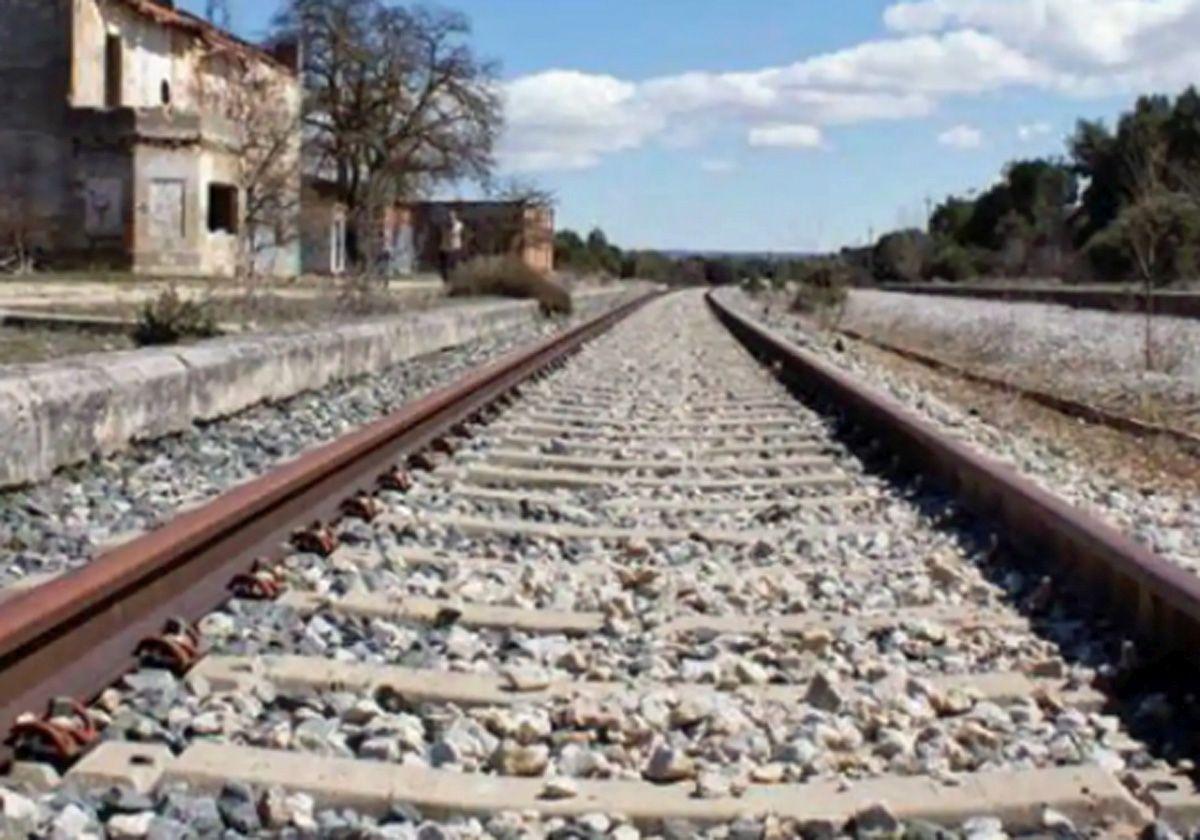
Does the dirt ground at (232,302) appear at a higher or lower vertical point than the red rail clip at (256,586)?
lower

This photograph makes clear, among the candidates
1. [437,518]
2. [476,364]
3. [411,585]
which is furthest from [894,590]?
[476,364]

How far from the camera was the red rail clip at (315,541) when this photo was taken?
6023 mm

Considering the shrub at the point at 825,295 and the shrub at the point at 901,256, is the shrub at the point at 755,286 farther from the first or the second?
the shrub at the point at 901,256

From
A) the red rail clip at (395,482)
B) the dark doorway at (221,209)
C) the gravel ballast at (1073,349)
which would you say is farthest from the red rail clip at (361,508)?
the dark doorway at (221,209)

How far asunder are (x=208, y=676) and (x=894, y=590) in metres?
2.34

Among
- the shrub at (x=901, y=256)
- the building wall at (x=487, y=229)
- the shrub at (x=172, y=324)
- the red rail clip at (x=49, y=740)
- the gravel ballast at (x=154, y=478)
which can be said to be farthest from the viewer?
the shrub at (x=901, y=256)

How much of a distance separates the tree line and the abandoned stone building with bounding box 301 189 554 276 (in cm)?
1533

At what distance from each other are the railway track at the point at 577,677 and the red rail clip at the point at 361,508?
0.06ft

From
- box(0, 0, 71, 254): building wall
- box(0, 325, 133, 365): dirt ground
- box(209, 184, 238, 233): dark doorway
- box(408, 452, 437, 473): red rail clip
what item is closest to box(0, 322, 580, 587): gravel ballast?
box(408, 452, 437, 473): red rail clip

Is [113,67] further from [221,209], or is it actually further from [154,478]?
[154,478]

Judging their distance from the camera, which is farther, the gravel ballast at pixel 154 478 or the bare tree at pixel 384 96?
the bare tree at pixel 384 96

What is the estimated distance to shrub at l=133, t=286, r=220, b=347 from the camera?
1435 cm

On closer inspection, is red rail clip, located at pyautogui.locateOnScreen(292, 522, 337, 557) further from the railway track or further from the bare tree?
the bare tree

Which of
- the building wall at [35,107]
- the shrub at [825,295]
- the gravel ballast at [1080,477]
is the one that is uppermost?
the building wall at [35,107]
